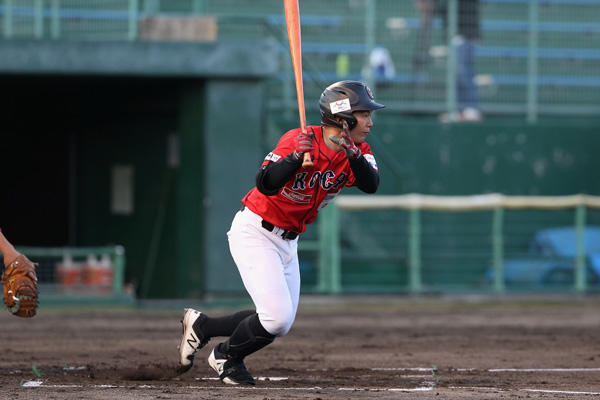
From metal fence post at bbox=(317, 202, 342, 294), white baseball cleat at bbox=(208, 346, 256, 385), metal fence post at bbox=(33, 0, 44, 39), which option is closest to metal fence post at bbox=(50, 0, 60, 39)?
metal fence post at bbox=(33, 0, 44, 39)

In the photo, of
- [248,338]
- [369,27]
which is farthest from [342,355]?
[369,27]

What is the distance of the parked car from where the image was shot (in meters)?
16.0

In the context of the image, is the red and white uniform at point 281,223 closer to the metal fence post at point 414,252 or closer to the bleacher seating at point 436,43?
the metal fence post at point 414,252

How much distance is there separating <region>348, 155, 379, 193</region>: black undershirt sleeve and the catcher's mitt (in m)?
1.95

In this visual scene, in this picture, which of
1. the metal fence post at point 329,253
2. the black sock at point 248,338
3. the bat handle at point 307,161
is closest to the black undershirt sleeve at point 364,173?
the bat handle at point 307,161

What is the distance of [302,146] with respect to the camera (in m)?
6.07

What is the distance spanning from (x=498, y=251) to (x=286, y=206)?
32.3ft

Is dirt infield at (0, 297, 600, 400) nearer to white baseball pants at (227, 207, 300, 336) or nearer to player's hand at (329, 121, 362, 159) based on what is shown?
white baseball pants at (227, 207, 300, 336)

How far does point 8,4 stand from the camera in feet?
49.2

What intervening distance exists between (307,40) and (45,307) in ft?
19.7

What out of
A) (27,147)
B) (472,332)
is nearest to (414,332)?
(472,332)

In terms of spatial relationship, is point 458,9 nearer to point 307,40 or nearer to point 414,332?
point 307,40

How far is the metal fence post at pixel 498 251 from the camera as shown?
1584 cm

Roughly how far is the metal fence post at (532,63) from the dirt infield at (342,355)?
4493 mm
